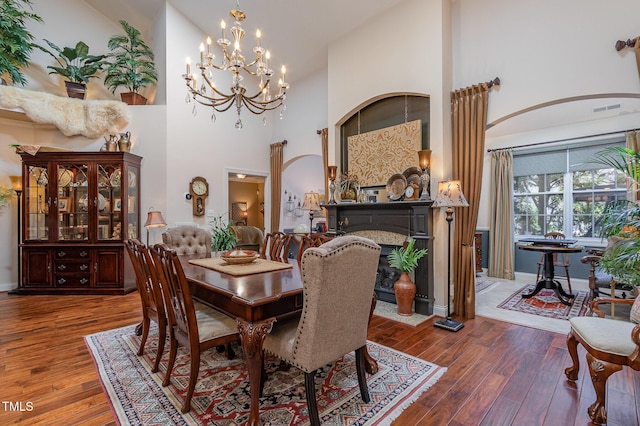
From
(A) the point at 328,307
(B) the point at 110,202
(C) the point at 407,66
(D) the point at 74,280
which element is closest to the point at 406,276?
(A) the point at 328,307

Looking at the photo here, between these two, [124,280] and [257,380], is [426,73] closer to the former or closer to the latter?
[257,380]

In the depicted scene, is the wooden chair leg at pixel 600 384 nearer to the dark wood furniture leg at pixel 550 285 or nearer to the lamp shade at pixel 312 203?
the dark wood furniture leg at pixel 550 285

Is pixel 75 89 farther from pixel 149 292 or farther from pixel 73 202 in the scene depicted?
pixel 149 292

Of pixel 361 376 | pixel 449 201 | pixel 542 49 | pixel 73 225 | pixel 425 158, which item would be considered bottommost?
pixel 361 376

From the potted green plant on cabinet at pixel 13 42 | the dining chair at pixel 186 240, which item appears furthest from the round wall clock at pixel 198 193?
the potted green plant on cabinet at pixel 13 42

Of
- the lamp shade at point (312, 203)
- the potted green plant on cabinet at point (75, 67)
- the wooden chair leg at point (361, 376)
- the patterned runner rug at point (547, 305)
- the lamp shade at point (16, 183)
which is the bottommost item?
the patterned runner rug at point (547, 305)

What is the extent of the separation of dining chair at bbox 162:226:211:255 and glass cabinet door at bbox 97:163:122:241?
1.78 m

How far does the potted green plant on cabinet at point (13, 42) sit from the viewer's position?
13.7 feet

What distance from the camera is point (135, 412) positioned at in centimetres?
186

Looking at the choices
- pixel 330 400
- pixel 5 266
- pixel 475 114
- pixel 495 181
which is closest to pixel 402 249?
pixel 475 114

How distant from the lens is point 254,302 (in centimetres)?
158

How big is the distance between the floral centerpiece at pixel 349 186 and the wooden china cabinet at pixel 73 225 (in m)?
3.49

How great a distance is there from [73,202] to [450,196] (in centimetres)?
560

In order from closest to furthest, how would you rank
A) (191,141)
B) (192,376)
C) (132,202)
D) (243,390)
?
(192,376) → (243,390) → (132,202) → (191,141)
